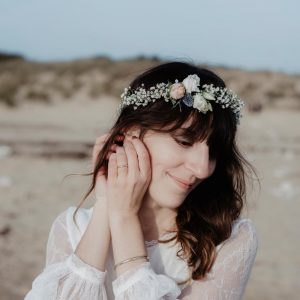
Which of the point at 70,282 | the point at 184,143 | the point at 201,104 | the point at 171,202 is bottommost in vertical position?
the point at 70,282

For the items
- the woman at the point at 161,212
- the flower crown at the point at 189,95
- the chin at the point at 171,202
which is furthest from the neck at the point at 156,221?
the flower crown at the point at 189,95

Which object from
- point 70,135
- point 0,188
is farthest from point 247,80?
point 0,188

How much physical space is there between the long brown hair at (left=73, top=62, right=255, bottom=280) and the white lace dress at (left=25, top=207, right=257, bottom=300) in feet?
0.15

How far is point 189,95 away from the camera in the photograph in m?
2.49

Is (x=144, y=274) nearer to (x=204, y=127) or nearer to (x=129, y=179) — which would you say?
(x=129, y=179)

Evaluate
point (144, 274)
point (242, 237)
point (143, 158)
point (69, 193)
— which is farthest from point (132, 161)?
point (69, 193)

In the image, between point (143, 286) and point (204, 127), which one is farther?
point (204, 127)

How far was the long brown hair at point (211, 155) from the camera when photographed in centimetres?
250

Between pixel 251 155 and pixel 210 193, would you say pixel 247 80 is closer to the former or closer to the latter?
pixel 251 155

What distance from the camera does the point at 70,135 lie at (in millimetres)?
18297

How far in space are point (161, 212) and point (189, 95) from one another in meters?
0.51

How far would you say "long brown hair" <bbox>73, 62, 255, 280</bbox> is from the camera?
2498 mm

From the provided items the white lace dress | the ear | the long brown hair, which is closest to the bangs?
the long brown hair

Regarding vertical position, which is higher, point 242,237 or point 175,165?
point 175,165
